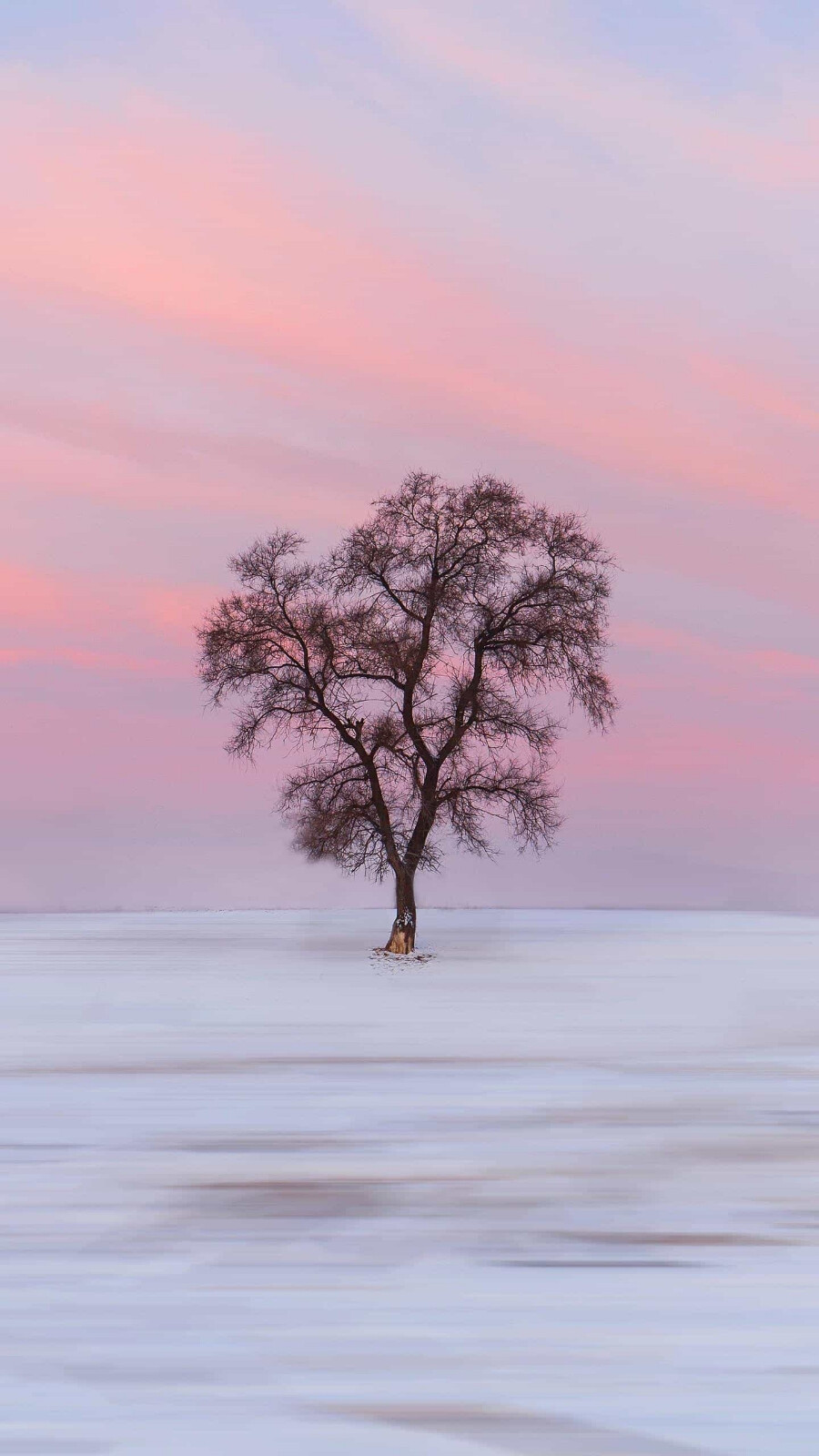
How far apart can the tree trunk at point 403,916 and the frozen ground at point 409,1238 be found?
52.0 ft

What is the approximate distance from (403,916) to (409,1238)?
26437 mm

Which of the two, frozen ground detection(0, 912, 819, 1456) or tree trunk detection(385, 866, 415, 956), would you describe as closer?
frozen ground detection(0, 912, 819, 1456)

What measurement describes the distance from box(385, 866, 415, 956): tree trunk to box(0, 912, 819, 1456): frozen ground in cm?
1586

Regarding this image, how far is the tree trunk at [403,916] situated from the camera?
3369cm

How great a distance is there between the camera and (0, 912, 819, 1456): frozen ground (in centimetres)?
496

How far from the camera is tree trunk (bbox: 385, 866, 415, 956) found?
111 feet

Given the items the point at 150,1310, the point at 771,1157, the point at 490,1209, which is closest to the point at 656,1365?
the point at 150,1310

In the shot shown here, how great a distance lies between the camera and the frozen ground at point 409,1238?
4.96 m

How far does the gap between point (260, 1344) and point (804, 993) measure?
1790 centimetres

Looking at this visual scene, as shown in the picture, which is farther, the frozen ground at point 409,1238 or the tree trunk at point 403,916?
the tree trunk at point 403,916

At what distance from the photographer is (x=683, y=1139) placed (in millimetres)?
10125

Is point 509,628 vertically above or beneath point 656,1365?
above

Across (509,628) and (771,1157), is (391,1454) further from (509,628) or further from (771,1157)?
(509,628)

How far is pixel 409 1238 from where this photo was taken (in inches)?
288
